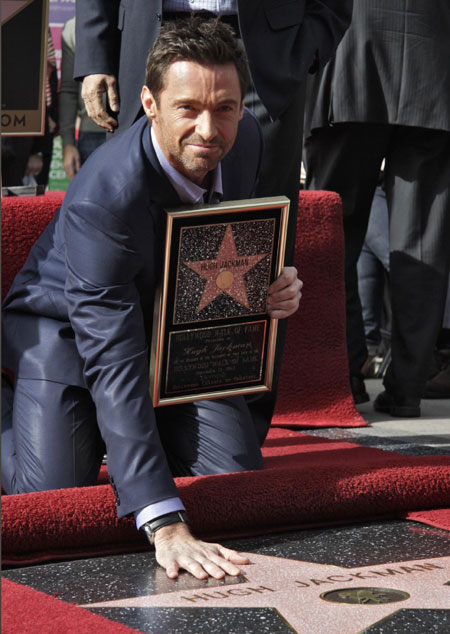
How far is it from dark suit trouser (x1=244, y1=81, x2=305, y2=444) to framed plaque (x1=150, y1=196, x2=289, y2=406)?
0.56 metres

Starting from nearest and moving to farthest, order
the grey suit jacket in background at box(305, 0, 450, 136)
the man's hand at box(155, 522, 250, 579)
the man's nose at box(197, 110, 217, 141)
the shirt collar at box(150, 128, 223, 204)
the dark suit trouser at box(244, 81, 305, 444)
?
1. the man's hand at box(155, 522, 250, 579)
2. the man's nose at box(197, 110, 217, 141)
3. the shirt collar at box(150, 128, 223, 204)
4. the dark suit trouser at box(244, 81, 305, 444)
5. the grey suit jacket in background at box(305, 0, 450, 136)

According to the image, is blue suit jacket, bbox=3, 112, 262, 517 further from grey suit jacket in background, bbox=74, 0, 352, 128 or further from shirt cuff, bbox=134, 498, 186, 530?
grey suit jacket in background, bbox=74, 0, 352, 128

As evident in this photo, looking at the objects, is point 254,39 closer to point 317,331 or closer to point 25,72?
point 25,72

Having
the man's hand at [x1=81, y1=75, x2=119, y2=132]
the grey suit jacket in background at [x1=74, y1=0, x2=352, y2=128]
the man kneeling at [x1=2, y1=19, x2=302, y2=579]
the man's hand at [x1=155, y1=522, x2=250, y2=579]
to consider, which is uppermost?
the grey suit jacket in background at [x1=74, y1=0, x2=352, y2=128]

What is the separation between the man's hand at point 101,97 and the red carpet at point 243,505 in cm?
92

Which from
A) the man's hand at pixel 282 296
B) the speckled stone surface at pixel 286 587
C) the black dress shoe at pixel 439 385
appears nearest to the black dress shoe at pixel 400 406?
the black dress shoe at pixel 439 385

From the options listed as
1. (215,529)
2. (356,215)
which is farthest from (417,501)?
(356,215)

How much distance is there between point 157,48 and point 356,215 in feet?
5.03

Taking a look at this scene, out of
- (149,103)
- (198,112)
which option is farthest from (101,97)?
(198,112)

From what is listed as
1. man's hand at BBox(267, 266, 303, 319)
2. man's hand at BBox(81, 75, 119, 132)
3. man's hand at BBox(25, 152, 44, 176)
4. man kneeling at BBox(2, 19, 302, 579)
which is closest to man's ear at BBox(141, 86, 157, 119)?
man kneeling at BBox(2, 19, 302, 579)

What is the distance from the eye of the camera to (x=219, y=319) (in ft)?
6.48

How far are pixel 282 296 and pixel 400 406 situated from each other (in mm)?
1311

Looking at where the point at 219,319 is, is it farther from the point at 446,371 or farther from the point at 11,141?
the point at 11,141

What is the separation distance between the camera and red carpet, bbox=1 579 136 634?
1.26 m
